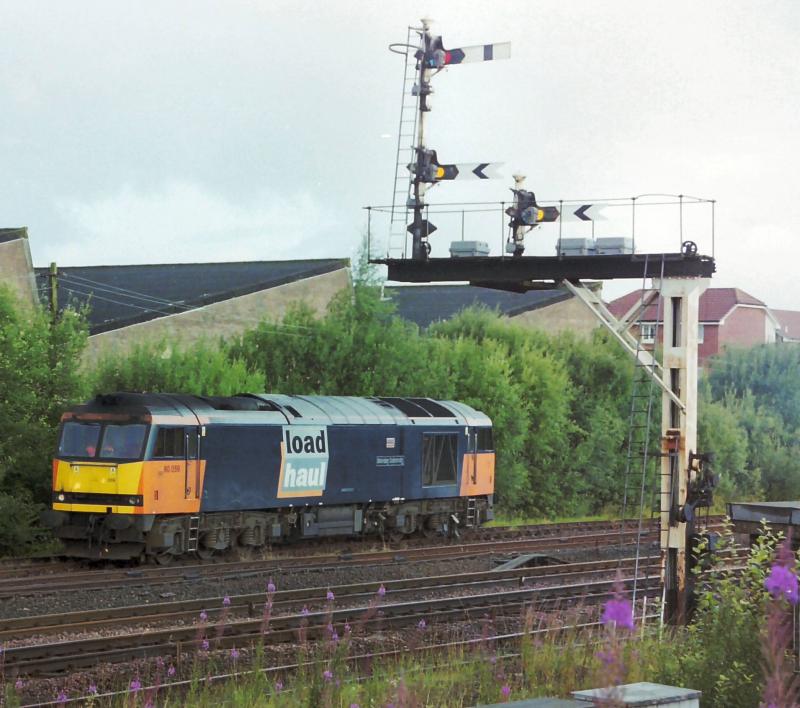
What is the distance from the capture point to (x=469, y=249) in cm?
1964

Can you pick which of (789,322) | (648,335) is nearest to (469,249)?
(648,335)

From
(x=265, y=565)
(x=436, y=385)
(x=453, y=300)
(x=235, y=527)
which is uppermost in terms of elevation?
(x=453, y=300)

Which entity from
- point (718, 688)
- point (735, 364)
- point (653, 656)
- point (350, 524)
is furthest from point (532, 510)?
point (718, 688)

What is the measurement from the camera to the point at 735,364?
55594 mm

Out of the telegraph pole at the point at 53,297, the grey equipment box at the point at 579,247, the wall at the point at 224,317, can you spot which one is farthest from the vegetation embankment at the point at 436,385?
the grey equipment box at the point at 579,247

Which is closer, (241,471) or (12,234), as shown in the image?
(241,471)

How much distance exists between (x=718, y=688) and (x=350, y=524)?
1781 cm

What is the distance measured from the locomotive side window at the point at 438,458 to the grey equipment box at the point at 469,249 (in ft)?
30.6

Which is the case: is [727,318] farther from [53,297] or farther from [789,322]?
[53,297]

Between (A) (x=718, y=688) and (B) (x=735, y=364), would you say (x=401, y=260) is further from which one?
Answer: (B) (x=735, y=364)

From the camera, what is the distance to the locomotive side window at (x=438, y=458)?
2853 centimetres

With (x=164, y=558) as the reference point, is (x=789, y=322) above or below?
above

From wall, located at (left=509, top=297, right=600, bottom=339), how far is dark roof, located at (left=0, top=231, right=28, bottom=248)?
20535 mm

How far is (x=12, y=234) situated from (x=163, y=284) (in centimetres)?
795
